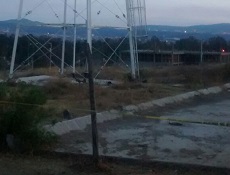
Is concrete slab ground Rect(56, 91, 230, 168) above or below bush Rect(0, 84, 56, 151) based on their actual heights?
below

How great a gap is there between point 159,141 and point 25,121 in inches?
117

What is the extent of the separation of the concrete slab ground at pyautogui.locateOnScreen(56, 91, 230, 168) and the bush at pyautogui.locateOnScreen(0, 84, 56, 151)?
1.73 feet

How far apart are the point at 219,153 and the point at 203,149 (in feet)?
1.68

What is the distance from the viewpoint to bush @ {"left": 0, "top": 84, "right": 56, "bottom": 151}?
11.5 metres

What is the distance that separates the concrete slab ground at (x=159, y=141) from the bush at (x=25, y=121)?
0.53 metres

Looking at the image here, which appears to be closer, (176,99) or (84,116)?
Result: (84,116)

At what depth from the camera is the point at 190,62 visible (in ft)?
143

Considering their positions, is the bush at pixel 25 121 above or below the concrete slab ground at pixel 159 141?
above

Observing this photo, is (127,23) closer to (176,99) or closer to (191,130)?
(176,99)

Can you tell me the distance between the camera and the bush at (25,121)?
1152 cm

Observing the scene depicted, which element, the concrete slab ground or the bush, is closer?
the bush

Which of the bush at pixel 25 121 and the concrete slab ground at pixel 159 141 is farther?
the concrete slab ground at pixel 159 141

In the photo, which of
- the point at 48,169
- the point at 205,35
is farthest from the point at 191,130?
the point at 205,35

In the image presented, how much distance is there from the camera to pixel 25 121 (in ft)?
38.0
